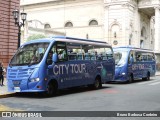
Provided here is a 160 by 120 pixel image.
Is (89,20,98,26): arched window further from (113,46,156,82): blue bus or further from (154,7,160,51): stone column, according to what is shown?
(113,46,156,82): blue bus

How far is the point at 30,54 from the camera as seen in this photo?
15484 mm

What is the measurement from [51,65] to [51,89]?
3.67 feet

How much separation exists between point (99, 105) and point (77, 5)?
146ft

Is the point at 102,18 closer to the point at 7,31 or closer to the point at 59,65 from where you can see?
the point at 7,31

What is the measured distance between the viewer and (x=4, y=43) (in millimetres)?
24875

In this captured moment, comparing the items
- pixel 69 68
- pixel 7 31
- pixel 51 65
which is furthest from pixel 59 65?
pixel 7 31

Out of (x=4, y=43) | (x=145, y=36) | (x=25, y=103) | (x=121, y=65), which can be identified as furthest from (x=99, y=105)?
(x=145, y=36)

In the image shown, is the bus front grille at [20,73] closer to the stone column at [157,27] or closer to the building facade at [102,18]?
the building facade at [102,18]

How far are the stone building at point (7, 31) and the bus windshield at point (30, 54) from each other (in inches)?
363

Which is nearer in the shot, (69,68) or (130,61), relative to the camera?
(69,68)

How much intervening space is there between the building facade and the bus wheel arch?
95.8 feet

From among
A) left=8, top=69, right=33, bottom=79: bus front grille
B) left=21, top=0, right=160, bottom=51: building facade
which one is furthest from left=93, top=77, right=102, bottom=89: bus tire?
left=21, top=0, right=160, bottom=51: building facade

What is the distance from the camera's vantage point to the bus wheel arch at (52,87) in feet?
50.4

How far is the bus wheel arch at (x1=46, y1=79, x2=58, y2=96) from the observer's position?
50.4ft
